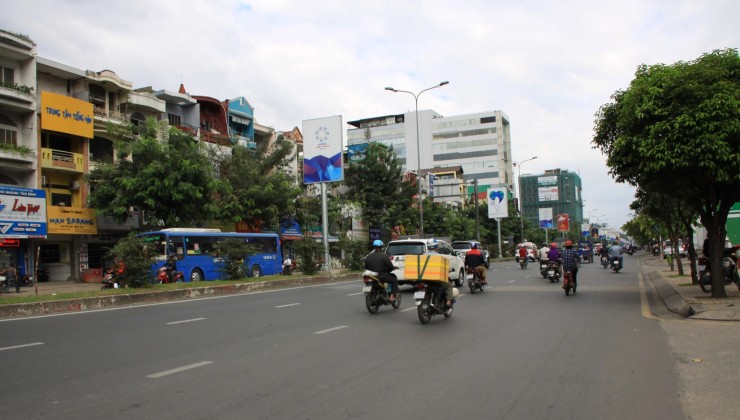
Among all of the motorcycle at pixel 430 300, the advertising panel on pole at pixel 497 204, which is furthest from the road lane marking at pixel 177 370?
the advertising panel on pole at pixel 497 204

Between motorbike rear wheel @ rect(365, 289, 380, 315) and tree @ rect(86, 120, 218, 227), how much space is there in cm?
1653

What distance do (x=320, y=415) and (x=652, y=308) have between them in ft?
37.3

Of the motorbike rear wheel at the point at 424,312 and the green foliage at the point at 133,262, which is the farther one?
the green foliage at the point at 133,262

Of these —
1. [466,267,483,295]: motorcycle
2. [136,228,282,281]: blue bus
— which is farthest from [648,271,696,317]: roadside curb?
[136,228,282,281]: blue bus

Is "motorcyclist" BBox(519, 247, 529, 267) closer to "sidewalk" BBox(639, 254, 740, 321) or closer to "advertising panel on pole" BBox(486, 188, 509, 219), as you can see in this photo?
"sidewalk" BBox(639, 254, 740, 321)

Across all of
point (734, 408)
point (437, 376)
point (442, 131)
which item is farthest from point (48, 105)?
point (442, 131)

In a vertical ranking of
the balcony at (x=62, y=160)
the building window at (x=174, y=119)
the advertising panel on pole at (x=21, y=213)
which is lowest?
the advertising panel on pole at (x=21, y=213)

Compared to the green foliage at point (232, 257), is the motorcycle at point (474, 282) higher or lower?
lower

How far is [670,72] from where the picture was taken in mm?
12688

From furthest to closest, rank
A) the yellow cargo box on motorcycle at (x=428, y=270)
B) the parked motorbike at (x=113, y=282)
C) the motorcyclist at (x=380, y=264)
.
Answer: the parked motorbike at (x=113, y=282)
the motorcyclist at (x=380, y=264)
the yellow cargo box on motorcycle at (x=428, y=270)

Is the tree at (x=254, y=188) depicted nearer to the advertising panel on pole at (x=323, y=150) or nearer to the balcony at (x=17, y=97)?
the advertising panel on pole at (x=323, y=150)

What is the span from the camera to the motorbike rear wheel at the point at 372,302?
12.3 m

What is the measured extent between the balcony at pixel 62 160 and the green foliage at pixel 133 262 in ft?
43.6

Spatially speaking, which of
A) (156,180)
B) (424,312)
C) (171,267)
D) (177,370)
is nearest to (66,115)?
(156,180)
